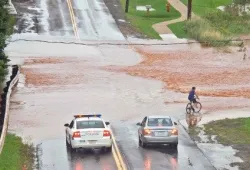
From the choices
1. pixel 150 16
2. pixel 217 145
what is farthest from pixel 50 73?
pixel 150 16

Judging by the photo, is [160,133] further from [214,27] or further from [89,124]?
[214,27]

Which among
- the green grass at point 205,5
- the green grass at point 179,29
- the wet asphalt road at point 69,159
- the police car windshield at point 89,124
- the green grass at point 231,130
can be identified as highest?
the police car windshield at point 89,124

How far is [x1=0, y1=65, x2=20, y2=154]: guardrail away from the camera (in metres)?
30.5

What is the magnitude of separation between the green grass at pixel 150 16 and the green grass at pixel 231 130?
109 feet

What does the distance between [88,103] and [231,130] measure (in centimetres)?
1048

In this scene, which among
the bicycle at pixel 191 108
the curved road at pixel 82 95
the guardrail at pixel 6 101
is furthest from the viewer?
the bicycle at pixel 191 108

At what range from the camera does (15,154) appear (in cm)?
2748

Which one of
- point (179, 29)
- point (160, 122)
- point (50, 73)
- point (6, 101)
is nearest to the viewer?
point (160, 122)

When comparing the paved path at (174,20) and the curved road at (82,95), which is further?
the paved path at (174,20)

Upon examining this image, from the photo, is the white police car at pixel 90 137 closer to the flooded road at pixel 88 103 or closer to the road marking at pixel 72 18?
the flooded road at pixel 88 103

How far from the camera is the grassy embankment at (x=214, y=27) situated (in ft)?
216

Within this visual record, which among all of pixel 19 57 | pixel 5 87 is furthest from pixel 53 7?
pixel 5 87

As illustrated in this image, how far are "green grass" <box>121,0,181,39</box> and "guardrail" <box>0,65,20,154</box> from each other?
75.5 ft

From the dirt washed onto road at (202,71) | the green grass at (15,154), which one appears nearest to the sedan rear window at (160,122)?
the green grass at (15,154)
